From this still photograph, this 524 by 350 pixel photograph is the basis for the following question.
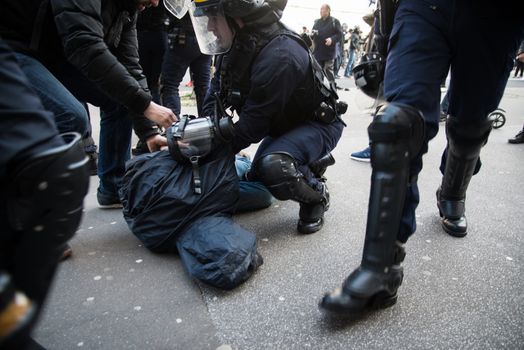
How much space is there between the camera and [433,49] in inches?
45.3

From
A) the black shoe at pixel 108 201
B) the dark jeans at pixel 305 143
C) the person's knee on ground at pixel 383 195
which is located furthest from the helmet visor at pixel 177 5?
the person's knee on ground at pixel 383 195

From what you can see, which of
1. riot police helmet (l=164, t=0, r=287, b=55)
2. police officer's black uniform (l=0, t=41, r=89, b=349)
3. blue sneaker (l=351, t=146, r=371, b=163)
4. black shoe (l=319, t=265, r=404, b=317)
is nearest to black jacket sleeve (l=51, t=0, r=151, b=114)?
riot police helmet (l=164, t=0, r=287, b=55)

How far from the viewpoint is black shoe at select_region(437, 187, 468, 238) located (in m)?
1.75

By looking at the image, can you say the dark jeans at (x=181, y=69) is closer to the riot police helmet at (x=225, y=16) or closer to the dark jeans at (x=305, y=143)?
the riot police helmet at (x=225, y=16)


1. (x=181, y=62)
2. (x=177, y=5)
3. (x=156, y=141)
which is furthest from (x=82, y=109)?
(x=181, y=62)

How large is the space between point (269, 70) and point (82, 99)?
101cm

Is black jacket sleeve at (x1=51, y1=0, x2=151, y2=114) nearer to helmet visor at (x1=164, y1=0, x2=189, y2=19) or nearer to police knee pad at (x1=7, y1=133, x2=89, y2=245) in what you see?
helmet visor at (x1=164, y1=0, x2=189, y2=19)

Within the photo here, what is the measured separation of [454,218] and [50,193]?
168 centimetres

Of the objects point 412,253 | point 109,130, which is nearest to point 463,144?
point 412,253

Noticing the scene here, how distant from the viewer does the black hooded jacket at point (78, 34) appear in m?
1.46

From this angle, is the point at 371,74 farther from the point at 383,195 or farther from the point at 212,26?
the point at 212,26

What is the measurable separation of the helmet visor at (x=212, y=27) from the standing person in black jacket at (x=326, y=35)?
5.72m

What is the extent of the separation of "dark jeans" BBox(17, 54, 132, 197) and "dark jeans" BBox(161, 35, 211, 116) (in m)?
0.91

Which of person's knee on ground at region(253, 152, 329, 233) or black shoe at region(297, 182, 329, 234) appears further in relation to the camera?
black shoe at region(297, 182, 329, 234)
